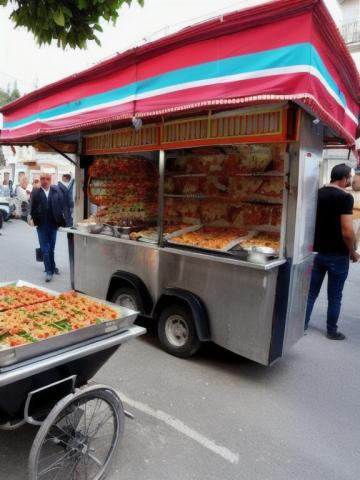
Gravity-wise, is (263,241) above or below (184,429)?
above

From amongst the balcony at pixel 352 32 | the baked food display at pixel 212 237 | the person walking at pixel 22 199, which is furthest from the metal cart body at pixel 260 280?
the balcony at pixel 352 32

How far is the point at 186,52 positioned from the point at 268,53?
794mm

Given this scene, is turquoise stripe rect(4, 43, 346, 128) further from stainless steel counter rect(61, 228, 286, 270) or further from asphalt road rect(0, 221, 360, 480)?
asphalt road rect(0, 221, 360, 480)

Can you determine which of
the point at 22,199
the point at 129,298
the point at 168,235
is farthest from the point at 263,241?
the point at 22,199

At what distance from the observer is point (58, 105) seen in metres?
4.66

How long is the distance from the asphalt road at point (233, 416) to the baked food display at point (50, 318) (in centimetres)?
84

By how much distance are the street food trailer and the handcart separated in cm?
150

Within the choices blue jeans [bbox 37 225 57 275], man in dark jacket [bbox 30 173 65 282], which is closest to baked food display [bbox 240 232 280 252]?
man in dark jacket [bbox 30 173 65 282]

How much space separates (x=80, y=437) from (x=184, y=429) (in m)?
0.90

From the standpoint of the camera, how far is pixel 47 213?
6.87 metres

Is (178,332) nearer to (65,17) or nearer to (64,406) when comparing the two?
(64,406)

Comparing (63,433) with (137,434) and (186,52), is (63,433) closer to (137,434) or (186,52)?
(137,434)

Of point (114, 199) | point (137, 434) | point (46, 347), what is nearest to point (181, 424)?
point (137, 434)

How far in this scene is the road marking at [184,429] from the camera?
2547 millimetres
